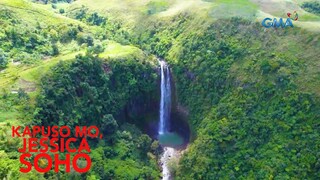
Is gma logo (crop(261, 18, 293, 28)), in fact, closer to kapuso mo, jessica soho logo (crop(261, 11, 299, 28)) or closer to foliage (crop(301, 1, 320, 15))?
kapuso mo, jessica soho logo (crop(261, 11, 299, 28))

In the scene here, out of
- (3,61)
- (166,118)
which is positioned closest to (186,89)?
(166,118)

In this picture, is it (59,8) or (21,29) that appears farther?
(59,8)

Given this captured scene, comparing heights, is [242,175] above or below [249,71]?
below

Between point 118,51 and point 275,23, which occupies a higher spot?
point 275,23

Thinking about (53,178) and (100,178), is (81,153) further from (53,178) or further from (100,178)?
(53,178)

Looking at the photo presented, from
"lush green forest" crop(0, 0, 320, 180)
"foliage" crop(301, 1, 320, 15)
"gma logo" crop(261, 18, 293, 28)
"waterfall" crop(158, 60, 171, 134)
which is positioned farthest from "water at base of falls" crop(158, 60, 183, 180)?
"foliage" crop(301, 1, 320, 15)

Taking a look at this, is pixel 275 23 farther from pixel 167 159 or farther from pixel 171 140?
pixel 167 159

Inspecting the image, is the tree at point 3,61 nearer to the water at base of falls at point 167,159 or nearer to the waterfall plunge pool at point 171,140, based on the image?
the waterfall plunge pool at point 171,140

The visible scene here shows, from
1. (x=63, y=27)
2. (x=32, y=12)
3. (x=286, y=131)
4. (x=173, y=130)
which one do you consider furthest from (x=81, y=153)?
(x=32, y=12)
